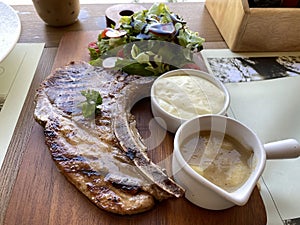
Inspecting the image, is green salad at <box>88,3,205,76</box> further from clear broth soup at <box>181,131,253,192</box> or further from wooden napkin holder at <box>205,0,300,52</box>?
clear broth soup at <box>181,131,253,192</box>

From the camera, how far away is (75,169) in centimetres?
74

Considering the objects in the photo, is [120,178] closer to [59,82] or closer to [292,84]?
[59,82]

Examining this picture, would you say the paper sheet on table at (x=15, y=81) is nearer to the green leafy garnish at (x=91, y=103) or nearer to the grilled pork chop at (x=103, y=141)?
the grilled pork chop at (x=103, y=141)

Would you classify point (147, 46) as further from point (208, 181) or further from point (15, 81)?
point (208, 181)

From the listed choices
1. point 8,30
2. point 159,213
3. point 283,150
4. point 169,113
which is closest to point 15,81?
point 8,30

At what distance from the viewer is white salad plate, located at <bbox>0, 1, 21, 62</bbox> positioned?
3.34 ft

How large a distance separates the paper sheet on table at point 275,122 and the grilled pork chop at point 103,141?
30 cm

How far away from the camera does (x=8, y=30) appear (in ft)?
3.61

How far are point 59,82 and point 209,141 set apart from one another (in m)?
0.51

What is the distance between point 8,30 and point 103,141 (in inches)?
24.5

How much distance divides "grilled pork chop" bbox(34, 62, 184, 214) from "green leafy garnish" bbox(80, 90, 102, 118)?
0.01 metres

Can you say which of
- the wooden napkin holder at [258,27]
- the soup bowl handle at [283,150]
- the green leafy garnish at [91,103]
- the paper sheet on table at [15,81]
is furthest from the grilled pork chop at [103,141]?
the wooden napkin holder at [258,27]

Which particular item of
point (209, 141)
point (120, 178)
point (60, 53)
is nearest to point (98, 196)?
point (120, 178)

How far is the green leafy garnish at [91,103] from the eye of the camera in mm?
857
